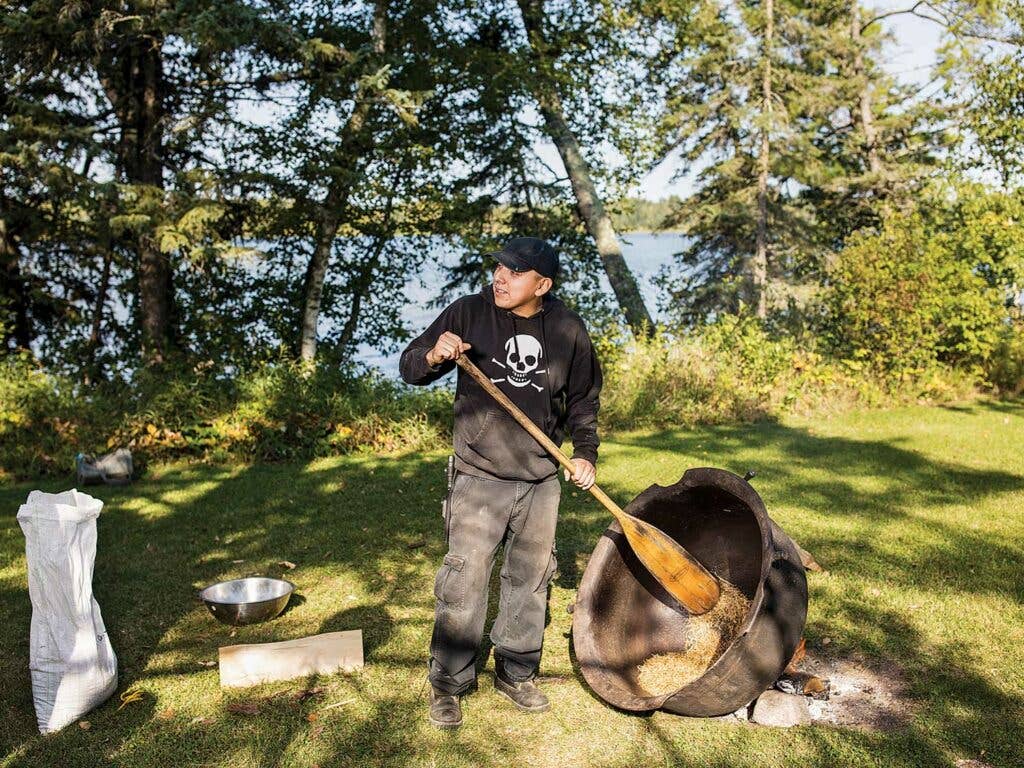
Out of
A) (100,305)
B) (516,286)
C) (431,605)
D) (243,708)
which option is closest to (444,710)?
(243,708)

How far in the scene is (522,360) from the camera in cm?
394

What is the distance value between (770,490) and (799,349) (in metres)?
4.87

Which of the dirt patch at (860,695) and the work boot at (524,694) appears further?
the work boot at (524,694)

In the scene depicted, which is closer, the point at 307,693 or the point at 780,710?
the point at 780,710

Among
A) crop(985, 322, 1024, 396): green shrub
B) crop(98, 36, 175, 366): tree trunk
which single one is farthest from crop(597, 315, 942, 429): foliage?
crop(98, 36, 175, 366): tree trunk

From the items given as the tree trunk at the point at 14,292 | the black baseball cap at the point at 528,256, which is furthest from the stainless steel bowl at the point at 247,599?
the tree trunk at the point at 14,292

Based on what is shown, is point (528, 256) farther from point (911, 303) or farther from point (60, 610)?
point (911, 303)

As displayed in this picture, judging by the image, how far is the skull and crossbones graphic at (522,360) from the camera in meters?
3.92

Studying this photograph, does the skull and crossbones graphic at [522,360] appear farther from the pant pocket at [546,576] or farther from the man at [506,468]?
the pant pocket at [546,576]

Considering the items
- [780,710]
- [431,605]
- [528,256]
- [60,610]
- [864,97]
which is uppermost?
[864,97]

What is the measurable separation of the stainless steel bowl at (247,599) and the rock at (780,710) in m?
2.49

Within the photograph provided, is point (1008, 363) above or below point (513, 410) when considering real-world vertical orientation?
below

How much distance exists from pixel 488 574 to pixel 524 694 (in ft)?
1.89

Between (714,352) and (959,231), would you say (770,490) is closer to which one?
(714,352)
